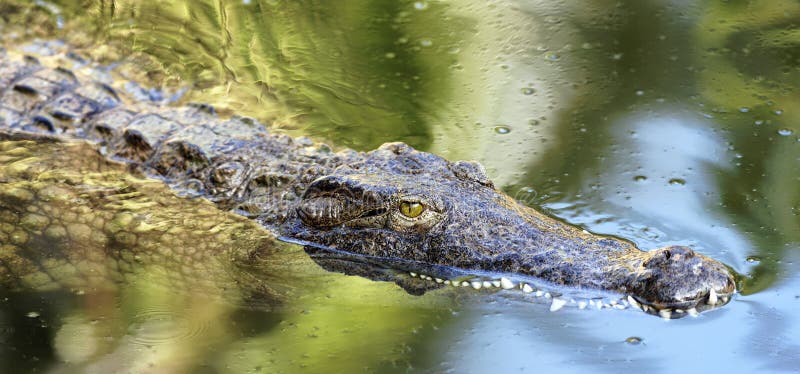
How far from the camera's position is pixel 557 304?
164 inches

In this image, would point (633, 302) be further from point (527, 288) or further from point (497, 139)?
point (497, 139)

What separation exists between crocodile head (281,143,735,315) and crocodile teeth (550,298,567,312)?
→ 0.34 feet

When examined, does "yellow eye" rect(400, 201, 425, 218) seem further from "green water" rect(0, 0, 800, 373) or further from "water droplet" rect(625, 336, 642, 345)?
"water droplet" rect(625, 336, 642, 345)

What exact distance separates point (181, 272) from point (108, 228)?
1.72ft

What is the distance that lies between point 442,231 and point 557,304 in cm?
69

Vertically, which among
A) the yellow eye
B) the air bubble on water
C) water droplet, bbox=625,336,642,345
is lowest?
water droplet, bbox=625,336,642,345

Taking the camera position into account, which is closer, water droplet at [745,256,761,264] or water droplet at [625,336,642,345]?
water droplet at [625,336,642,345]

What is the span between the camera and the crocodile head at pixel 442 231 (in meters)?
4.26

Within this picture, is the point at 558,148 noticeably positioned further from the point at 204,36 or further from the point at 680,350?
the point at 204,36

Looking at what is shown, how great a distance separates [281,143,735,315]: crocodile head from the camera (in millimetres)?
4258

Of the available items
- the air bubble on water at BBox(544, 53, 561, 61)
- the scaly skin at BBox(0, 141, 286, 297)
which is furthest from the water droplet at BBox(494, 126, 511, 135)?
the scaly skin at BBox(0, 141, 286, 297)

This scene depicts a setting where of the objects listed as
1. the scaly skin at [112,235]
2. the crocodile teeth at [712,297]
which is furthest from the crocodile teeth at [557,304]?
the scaly skin at [112,235]

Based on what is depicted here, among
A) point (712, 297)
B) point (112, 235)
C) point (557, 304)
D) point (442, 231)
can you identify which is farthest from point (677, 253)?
point (112, 235)

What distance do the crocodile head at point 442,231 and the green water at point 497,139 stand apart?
164 mm
